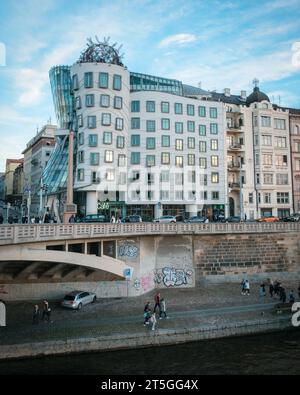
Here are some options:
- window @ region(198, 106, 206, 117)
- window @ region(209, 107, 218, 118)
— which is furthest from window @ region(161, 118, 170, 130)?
window @ region(209, 107, 218, 118)

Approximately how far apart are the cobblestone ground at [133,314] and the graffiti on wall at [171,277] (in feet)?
3.36

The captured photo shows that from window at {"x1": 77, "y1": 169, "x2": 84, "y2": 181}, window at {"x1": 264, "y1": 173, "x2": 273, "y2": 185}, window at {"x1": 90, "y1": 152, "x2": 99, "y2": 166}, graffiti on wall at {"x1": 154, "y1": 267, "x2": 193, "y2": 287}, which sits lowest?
graffiti on wall at {"x1": 154, "y1": 267, "x2": 193, "y2": 287}

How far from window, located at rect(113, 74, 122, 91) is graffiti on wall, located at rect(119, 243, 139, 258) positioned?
2714 cm

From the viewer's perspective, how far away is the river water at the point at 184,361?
1916 centimetres

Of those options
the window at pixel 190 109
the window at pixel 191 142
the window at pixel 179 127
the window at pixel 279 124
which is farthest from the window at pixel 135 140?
the window at pixel 279 124

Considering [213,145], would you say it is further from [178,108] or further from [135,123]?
[135,123]

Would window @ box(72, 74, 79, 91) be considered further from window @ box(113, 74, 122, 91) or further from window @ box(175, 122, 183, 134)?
window @ box(175, 122, 183, 134)

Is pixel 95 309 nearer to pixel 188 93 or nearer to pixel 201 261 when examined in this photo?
pixel 201 261

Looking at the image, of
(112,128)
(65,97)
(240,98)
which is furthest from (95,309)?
(240,98)

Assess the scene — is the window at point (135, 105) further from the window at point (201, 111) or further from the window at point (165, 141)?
the window at point (201, 111)

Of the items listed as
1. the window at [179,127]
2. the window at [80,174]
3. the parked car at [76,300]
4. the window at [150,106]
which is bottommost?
the parked car at [76,300]

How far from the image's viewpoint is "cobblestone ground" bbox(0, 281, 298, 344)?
22.7 m
